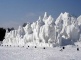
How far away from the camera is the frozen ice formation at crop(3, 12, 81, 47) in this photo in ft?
144

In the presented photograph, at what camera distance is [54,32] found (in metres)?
44.2

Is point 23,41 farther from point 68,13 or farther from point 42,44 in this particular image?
point 68,13

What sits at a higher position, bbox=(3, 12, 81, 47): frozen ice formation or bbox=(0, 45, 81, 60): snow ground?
bbox=(3, 12, 81, 47): frozen ice formation

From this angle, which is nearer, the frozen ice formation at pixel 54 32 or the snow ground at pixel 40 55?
the snow ground at pixel 40 55

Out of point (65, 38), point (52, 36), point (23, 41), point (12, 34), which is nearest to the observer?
point (52, 36)

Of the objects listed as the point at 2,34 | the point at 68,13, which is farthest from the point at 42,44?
the point at 2,34

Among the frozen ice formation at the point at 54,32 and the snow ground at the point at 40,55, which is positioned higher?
the frozen ice formation at the point at 54,32

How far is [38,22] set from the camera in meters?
50.9

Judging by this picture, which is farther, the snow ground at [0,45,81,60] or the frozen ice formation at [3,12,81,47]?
the frozen ice formation at [3,12,81,47]

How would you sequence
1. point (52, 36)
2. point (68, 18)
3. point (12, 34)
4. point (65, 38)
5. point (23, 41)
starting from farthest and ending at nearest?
point (12, 34), point (23, 41), point (68, 18), point (65, 38), point (52, 36)

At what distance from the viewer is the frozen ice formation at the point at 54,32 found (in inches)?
1730

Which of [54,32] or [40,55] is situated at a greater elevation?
[54,32]

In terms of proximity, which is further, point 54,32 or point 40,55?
point 54,32

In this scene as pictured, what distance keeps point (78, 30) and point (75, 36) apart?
5.74 ft
